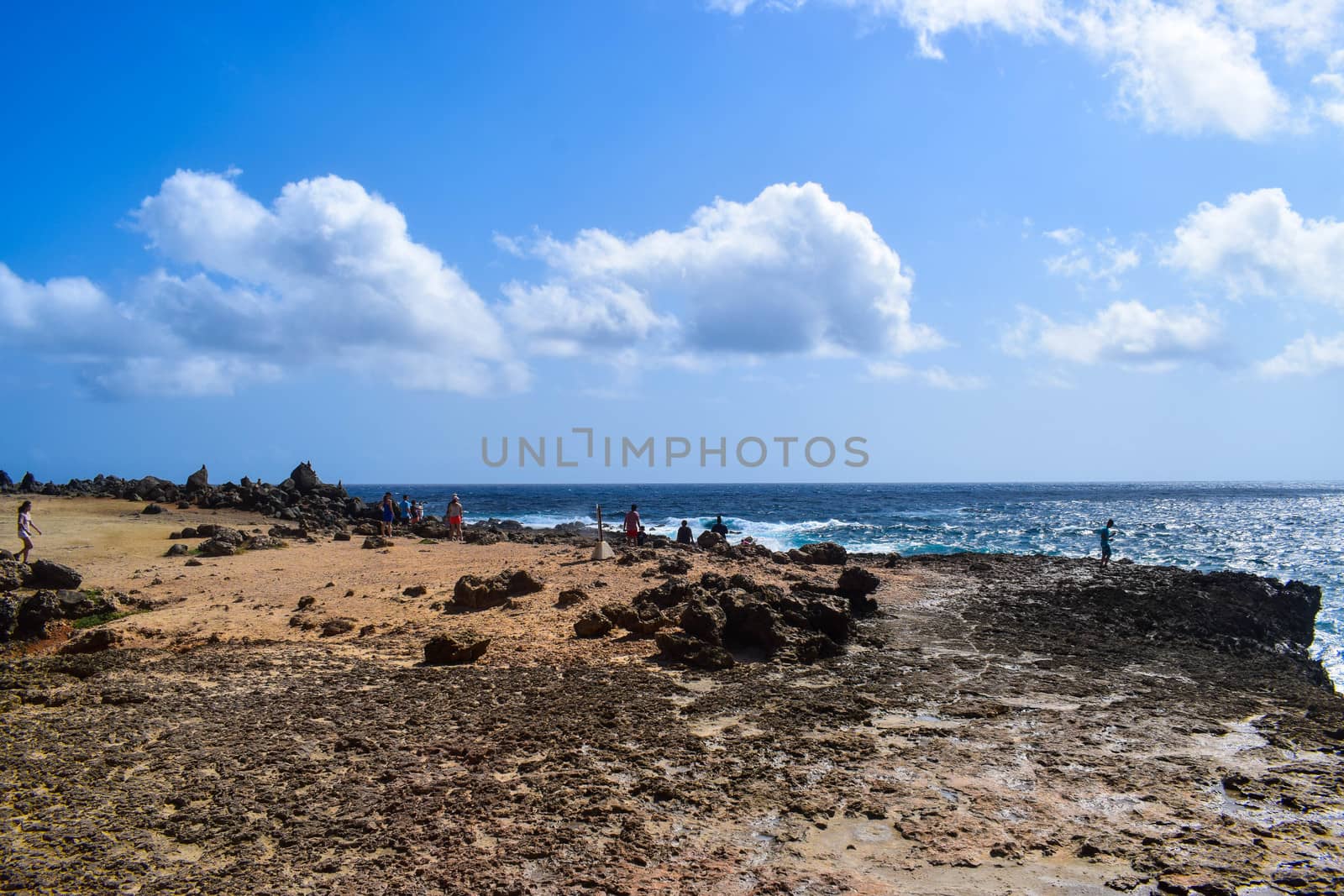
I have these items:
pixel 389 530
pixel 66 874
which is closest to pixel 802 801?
pixel 66 874

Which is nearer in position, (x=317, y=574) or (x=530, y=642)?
(x=530, y=642)

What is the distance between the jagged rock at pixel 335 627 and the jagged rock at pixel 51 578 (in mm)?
4946

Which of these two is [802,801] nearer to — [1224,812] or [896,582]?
[1224,812]

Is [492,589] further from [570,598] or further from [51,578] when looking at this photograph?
[51,578]

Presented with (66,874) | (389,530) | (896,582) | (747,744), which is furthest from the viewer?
(389,530)

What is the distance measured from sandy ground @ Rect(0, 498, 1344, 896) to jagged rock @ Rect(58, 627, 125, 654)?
0.25 meters

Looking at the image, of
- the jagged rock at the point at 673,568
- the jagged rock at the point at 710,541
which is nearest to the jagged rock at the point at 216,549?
the jagged rock at the point at 673,568

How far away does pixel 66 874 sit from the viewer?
4.83 meters

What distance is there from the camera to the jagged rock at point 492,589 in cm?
1357

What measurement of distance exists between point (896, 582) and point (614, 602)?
356 inches

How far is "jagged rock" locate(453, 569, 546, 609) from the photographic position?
44.5 ft

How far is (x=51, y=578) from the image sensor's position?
13.0 metres

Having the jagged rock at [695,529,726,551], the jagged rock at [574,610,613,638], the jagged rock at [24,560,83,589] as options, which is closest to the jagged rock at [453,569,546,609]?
the jagged rock at [574,610,613,638]

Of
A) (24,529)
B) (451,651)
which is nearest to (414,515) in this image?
(24,529)
